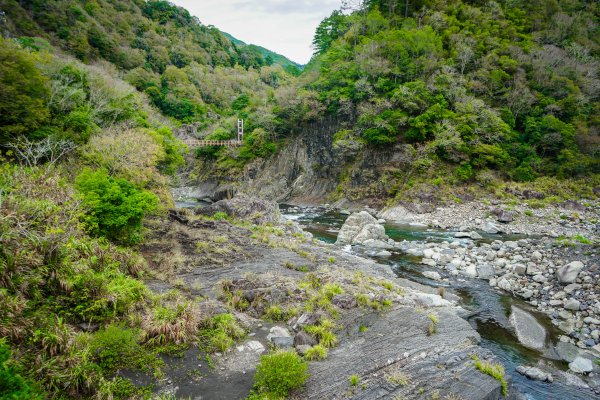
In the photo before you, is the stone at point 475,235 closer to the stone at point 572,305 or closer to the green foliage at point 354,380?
the stone at point 572,305

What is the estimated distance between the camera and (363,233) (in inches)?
885

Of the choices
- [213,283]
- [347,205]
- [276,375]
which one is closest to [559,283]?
[276,375]

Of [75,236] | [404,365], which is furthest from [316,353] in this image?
[75,236]

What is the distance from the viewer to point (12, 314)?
6008 mm

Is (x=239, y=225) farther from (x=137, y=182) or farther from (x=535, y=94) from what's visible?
(x=535, y=94)

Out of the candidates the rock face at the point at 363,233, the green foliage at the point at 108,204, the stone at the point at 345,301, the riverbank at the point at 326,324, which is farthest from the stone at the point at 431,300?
the green foliage at the point at 108,204

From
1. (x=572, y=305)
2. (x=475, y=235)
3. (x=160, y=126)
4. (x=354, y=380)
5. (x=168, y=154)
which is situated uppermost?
(x=160, y=126)

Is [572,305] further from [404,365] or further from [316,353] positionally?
[316,353]

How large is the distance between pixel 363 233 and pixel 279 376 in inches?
658

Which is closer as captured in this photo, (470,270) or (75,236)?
(75,236)

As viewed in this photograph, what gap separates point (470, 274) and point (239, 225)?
47.8 feet

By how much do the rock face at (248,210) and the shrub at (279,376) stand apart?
59.4 feet

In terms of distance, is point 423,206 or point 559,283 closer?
point 559,283

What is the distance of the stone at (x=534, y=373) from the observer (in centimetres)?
826
